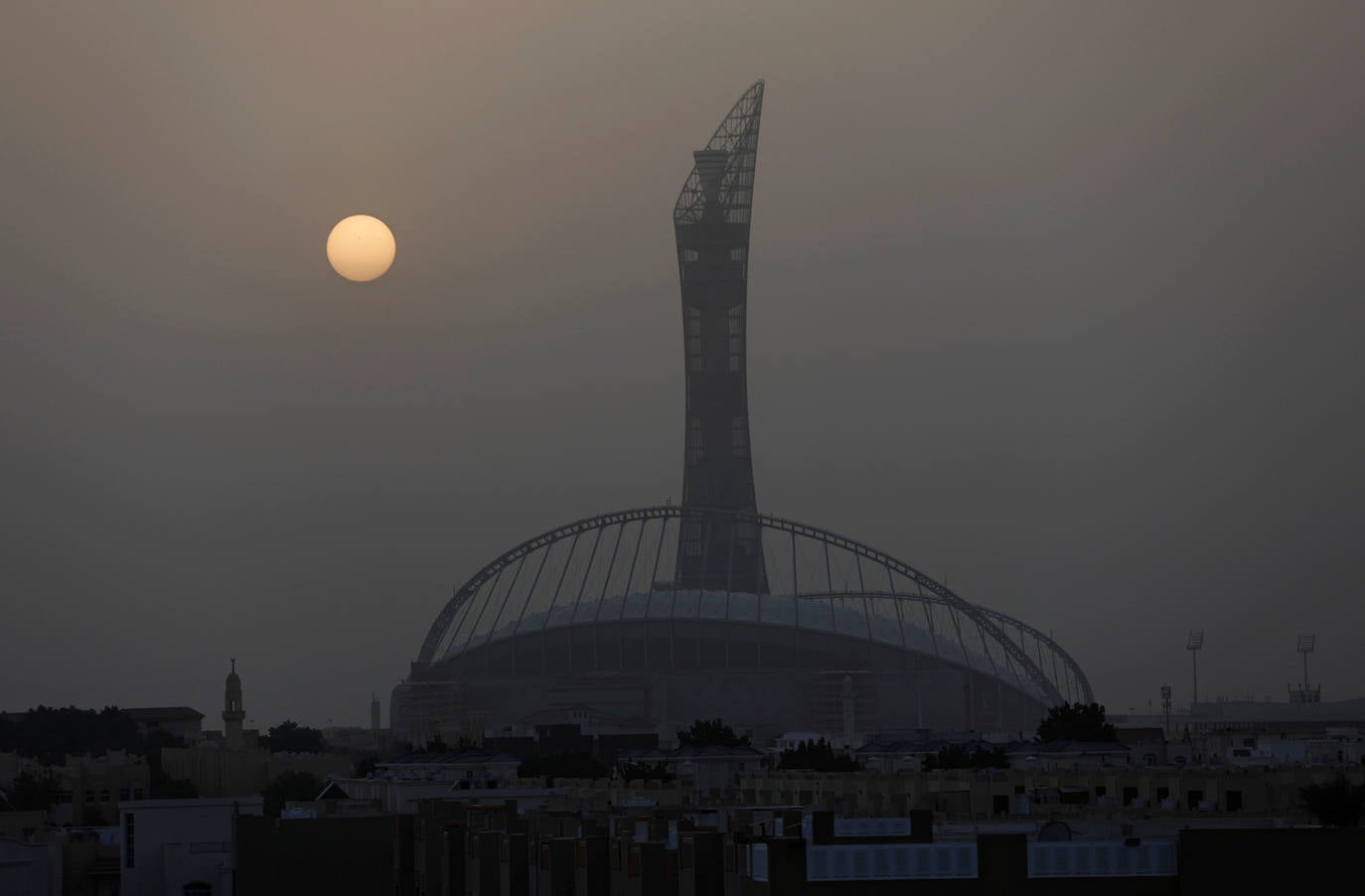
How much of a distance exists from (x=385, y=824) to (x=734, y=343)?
118842mm

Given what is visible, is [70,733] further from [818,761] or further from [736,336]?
[818,761]

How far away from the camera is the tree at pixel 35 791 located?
82938 mm

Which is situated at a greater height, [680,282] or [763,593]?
[680,282]

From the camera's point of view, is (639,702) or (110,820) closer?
(110,820)

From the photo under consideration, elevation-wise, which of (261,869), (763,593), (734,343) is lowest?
(261,869)

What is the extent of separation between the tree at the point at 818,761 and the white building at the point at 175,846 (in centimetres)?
3777

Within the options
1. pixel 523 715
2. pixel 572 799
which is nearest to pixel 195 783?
pixel 523 715

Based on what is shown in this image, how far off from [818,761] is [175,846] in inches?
1786

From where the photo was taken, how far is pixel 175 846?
145ft

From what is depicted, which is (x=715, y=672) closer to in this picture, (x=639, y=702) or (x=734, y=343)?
(x=639, y=702)

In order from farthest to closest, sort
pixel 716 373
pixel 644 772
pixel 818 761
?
1. pixel 716 373
2. pixel 818 761
3. pixel 644 772

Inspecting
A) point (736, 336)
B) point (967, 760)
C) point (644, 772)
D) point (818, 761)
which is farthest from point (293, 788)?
point (736, 336)

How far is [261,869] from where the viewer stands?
42.5 m

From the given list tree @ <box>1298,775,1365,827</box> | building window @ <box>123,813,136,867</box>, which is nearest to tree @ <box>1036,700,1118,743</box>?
tree @ <box>1298,775,1365,827</box>
